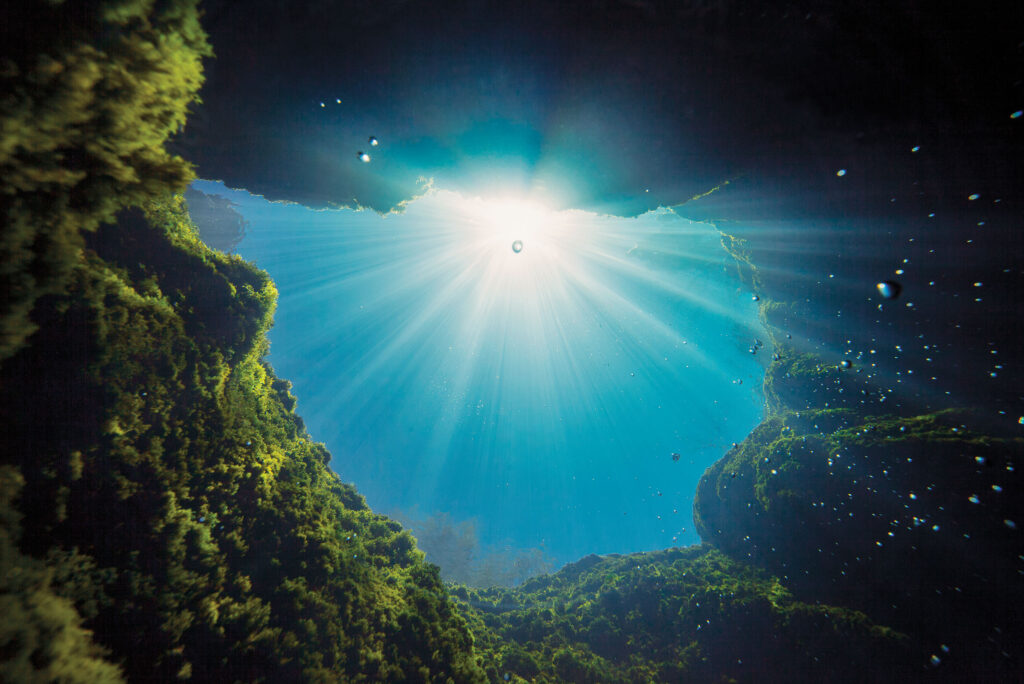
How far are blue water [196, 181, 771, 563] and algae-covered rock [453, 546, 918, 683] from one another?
1966 cm

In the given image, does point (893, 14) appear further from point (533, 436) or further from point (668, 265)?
point (533, 436)

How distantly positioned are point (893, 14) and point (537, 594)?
23781 mm

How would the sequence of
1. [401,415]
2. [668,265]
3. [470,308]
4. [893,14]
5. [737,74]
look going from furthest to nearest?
[401,415] < [470,308] < [668,265] < [737,74] < [893,14]

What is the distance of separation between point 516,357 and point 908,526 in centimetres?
4546

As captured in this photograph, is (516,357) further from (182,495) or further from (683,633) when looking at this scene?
(182,495)

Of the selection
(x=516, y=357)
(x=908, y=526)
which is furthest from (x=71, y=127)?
(x=516, y=357)

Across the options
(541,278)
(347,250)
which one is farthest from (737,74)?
(347,250)

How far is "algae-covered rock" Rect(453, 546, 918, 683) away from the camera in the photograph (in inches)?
380

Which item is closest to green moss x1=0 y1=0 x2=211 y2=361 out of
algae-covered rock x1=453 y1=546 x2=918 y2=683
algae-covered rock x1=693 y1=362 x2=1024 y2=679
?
algae-covered rock x1=453 y1=546 x2=918 y2=683

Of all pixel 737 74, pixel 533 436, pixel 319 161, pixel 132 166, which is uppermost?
pixel 737 74

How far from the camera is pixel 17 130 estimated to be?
7.93ft

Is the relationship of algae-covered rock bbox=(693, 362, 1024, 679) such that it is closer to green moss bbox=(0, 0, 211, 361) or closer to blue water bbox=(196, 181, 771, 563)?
blue water bbox=(196, 181, 771, 563)

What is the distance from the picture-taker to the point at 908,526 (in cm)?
979

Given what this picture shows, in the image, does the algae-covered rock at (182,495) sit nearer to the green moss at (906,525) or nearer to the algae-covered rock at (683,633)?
the algae-covered rock at (683,633)
